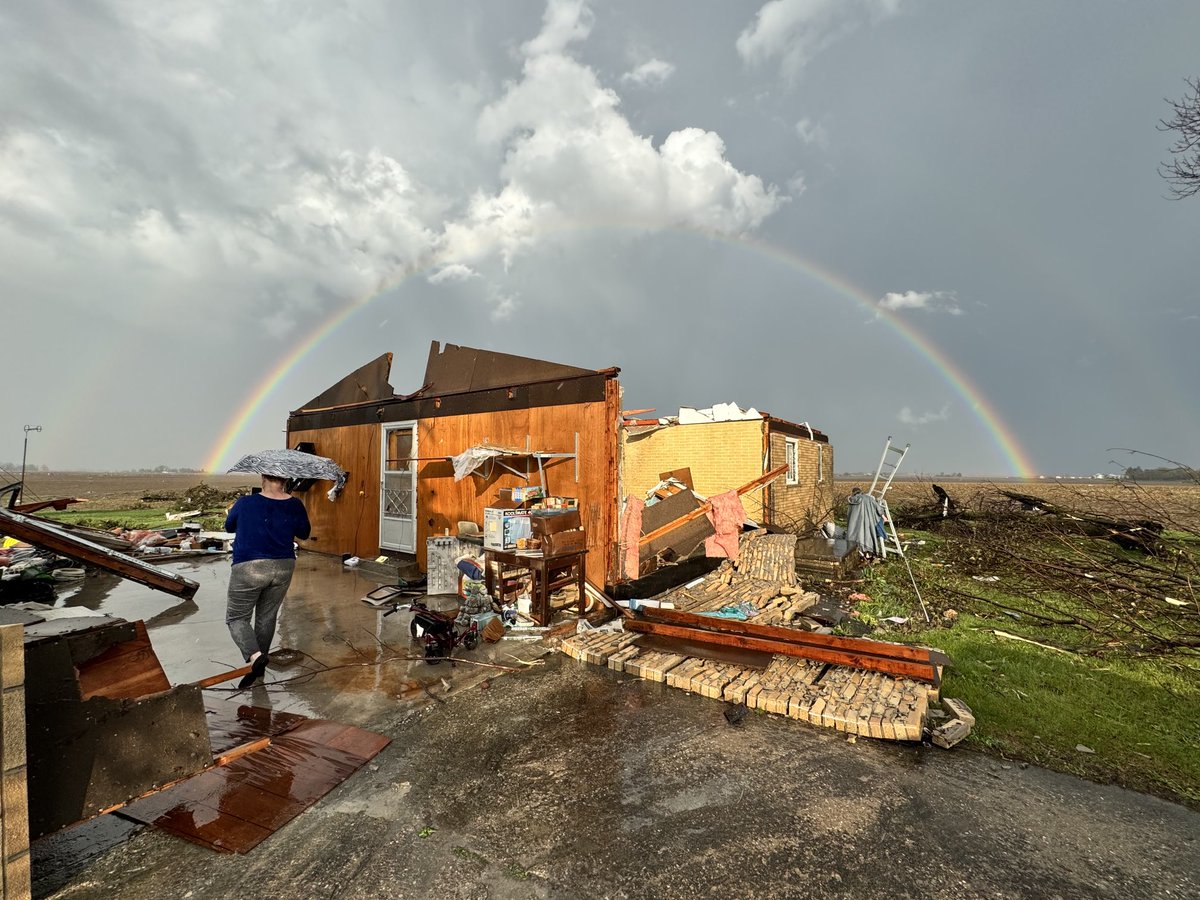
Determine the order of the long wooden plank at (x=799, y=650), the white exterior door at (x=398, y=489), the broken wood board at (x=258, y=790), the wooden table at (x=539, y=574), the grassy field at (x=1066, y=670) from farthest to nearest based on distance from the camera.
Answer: the white exterior door at (x=398, y=489)
the wooden table at (x=539, y=574)
the long wooden plank at (x=799, y=650)
the grassy field at (x=1066, y=670)
the broken wood board at (x=258, y=790)

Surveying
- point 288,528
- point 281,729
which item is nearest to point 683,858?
point 281,729

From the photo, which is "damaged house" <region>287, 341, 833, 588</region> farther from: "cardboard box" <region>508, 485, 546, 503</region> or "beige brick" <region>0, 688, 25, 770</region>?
"beige brick" <region>0, 688, 25, 770</region>

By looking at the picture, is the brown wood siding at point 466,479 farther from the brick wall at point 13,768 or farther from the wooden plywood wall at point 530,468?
the brick wall at point 13,768

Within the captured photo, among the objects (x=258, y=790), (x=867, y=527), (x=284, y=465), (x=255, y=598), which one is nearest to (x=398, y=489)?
(x=284, y=465)

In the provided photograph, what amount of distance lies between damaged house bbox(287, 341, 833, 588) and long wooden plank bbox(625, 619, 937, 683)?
1.66 metres

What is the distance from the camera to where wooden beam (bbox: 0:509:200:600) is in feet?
10.9

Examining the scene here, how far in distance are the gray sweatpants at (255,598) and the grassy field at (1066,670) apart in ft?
21.0

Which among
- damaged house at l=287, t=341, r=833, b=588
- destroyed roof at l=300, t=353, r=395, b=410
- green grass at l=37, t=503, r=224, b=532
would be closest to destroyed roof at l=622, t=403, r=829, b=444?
damaged house at l=287, t=341, r=833, b=588

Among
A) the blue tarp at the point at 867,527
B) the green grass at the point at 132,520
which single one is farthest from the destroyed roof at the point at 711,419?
the green grass at the point at 132,520

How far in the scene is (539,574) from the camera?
22.7ft

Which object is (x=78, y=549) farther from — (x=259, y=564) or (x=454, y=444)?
(x=454, y=444)

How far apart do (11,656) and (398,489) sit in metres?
9.14

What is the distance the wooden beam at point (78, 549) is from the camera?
3312mm

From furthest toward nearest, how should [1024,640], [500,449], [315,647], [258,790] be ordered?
[500,449] → [1024,640] → [315,647] → [258,790]
